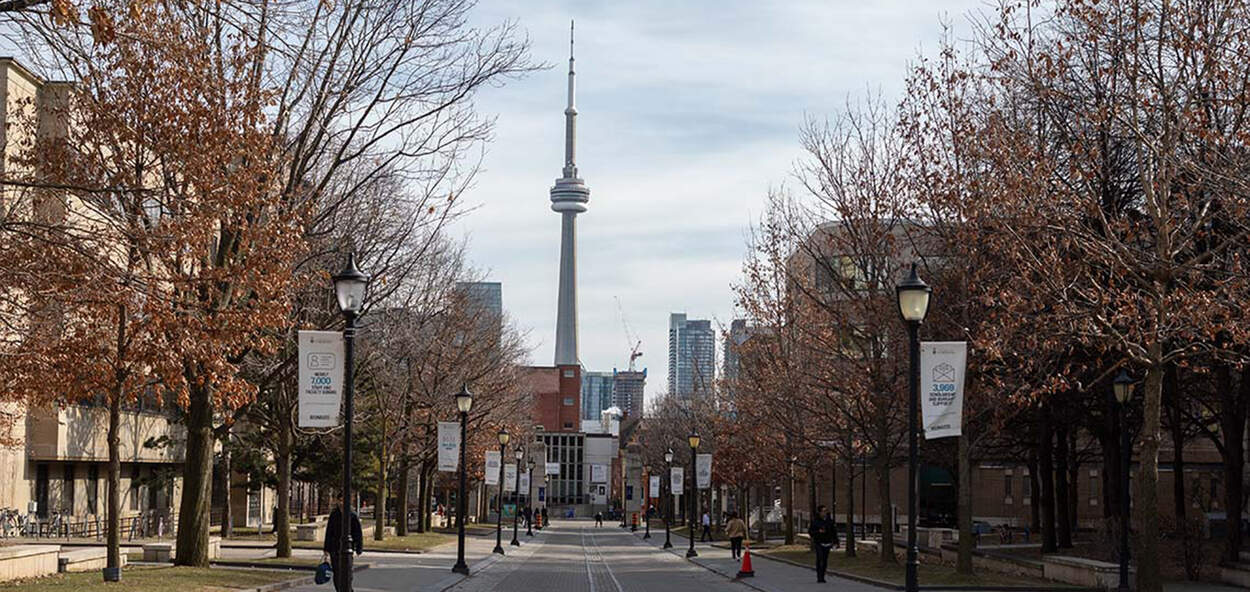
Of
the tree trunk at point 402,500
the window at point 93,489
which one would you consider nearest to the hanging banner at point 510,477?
the tree trunk at point 402,500

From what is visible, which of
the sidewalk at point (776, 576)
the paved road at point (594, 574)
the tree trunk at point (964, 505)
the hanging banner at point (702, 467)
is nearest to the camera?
the sidewalk at point (776, 576)

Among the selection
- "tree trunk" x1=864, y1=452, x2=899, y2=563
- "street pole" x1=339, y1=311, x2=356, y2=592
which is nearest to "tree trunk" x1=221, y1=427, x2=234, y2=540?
"tree trunk" x1=864, y1=452, x2=899, y2=563

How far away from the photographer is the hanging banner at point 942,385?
19.0 metres

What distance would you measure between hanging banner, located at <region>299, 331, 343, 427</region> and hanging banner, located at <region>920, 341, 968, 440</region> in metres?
8.05

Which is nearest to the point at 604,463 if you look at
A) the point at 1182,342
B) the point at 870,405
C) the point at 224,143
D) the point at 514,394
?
the point at 514,394

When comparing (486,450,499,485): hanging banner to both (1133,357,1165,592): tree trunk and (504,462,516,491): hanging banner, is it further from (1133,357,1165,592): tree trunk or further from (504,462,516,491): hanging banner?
(1133,357,1165,592): tree trunk

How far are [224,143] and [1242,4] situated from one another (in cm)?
1505

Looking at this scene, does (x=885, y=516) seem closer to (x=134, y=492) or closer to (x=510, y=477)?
(x=510, y=477)

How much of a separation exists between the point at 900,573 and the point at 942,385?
58.4 ft

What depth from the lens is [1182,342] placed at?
30.5 meters

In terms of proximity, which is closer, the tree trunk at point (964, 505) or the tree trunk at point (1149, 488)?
the tree trunk at point (1149, 488)

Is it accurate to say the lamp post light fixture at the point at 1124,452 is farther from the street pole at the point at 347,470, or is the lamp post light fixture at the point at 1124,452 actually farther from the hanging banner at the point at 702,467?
the hanging banner at the point at 702,467

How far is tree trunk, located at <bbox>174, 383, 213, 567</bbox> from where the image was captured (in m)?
27.9

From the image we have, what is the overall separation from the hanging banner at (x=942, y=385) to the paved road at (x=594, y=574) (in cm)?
1424
